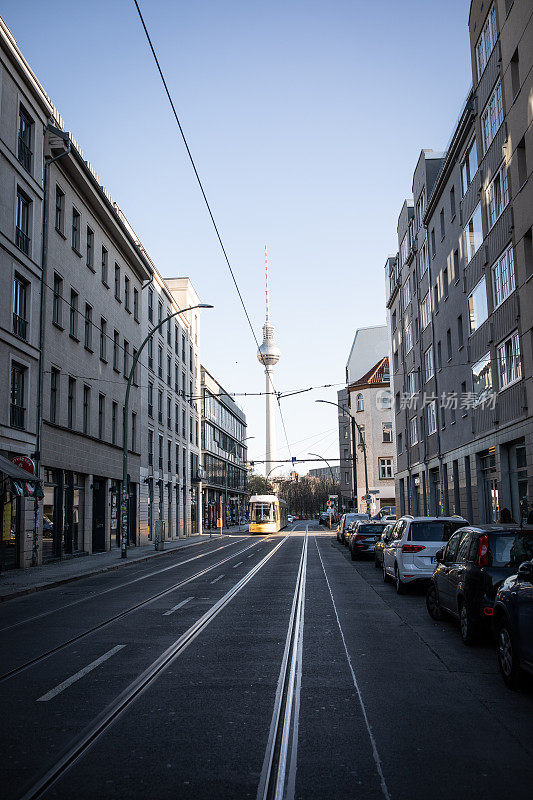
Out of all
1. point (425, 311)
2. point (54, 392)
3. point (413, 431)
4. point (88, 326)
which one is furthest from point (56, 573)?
point (413, 431)

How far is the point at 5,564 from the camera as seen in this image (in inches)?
871

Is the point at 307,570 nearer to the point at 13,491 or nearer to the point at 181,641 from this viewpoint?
the point at 13,491

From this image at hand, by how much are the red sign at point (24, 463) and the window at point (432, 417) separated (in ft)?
67.5

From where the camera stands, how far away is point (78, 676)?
25.1ft

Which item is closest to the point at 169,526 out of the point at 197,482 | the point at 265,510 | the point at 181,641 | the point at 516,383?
the point at 265,510

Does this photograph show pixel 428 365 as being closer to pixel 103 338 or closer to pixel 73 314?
pixel 103 338

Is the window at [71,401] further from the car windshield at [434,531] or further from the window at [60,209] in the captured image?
the car windshield at [434,531]

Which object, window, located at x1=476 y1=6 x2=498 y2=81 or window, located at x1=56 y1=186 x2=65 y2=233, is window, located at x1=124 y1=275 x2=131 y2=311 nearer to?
window, located at x1=56 y1=186 x2=65 y2=233

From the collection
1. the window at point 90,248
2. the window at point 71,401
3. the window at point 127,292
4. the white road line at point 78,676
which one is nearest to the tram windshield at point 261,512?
the window at point 127,292

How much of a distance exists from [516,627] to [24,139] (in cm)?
2358

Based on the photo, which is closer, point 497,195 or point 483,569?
point 483,569

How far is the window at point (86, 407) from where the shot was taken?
31275mm

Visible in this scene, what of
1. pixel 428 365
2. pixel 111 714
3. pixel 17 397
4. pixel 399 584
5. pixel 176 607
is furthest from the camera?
pixel 428 365

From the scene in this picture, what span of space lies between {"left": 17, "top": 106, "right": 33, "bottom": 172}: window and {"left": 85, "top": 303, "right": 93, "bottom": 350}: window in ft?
26.1
